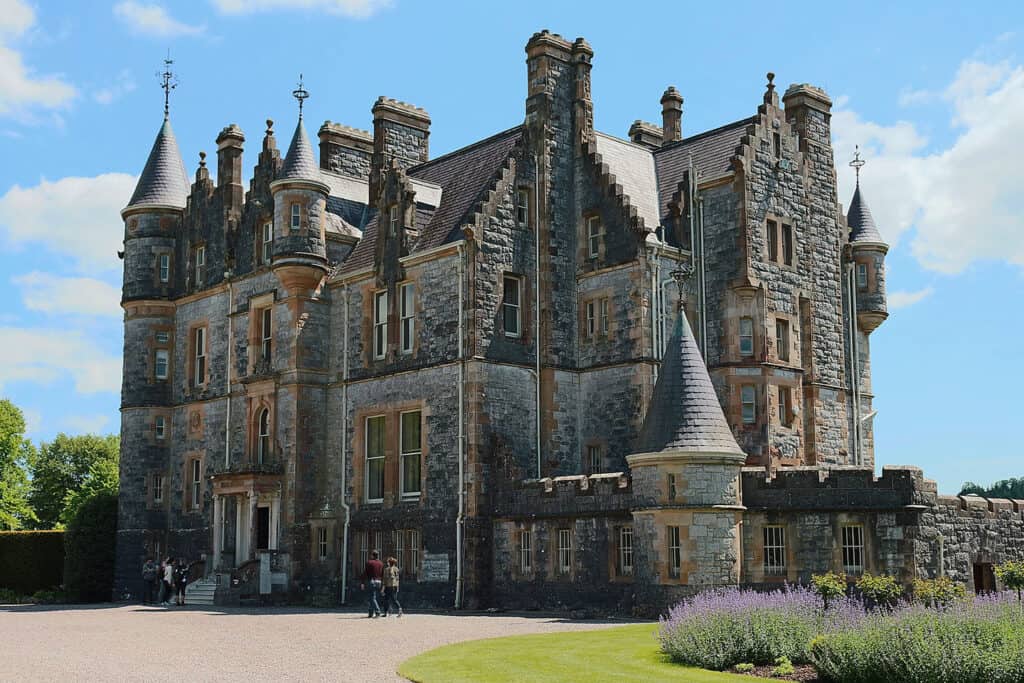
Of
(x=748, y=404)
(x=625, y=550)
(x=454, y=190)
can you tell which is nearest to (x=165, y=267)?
(x=454, y=190)

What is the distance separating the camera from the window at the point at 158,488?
4262cm

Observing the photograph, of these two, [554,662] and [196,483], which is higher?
[196,483]

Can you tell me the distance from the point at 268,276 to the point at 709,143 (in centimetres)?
1439

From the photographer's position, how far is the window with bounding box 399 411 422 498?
33.8 meters

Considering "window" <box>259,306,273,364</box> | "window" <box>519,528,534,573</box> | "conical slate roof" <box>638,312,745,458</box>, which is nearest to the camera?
"conical slate roof" <box>638,312,745,458</box>

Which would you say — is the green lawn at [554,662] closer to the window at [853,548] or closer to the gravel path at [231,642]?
the gravel path at [231,642]

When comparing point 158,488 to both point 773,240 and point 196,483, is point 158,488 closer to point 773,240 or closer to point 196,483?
point 196,483

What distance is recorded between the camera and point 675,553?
2645 centimetres

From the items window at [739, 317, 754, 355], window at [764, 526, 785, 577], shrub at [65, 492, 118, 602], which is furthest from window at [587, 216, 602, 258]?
shrub at [65, 492, 118, 602]

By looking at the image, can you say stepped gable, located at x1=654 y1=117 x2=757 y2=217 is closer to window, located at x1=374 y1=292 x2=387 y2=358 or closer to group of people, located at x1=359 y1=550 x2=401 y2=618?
window, located at x1=374 y1=292 x2=387 y2=358

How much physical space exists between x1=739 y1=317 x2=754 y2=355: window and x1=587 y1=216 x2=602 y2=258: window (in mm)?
4534

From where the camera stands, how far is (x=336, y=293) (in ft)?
121

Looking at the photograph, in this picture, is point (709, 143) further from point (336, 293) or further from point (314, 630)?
point (314, 630)

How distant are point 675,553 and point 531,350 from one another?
893 cm
